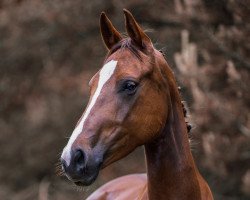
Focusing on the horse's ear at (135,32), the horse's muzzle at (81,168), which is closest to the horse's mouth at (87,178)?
the horse's muzzle at (81,168)

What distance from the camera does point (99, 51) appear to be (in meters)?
13.4

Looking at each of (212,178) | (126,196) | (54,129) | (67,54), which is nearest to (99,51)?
(67,54)

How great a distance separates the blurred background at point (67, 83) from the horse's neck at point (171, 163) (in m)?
4.81

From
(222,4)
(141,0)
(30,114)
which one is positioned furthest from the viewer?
(30,114)

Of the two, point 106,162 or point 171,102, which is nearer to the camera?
point 106,162

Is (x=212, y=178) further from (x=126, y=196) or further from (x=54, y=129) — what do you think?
(x=126, y=196)

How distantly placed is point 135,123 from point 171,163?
0.41m

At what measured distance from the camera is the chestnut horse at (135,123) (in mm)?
4156

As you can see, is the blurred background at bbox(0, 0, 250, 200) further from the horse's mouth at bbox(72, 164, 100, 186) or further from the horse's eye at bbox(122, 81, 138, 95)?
the horse's mouth at bbox(72, 164, 100, 186)

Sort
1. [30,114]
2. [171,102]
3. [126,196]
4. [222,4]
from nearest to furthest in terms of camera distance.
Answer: [171,102]
[126,196]
[222,4]
[30,114]

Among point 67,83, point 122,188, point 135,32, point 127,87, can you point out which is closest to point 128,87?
point 127,87

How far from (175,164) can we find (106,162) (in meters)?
0.54

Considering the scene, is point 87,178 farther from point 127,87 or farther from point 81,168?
point 127,87

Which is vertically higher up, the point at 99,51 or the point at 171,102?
the point at 171,102
